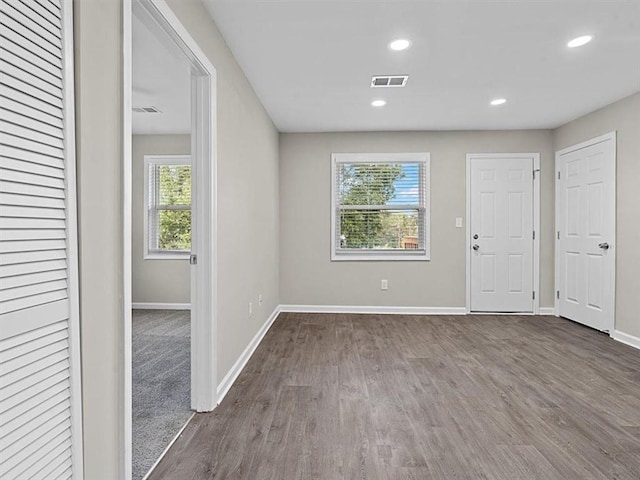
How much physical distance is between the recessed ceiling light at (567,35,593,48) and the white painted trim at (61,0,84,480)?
307 centimetres

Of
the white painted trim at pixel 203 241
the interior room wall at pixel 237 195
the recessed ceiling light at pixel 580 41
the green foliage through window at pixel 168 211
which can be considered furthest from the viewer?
the green foliage through window at pixel 168 211

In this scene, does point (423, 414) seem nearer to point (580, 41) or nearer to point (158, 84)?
point (580, 41)

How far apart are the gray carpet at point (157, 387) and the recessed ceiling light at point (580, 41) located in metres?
3.57

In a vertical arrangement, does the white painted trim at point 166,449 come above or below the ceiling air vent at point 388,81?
below

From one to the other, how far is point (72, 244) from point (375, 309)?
448 centimetres

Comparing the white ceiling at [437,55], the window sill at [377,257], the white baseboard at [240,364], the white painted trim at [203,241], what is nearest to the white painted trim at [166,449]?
the white painted trim at [203,241]

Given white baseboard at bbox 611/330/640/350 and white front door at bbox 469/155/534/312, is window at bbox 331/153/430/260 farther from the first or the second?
white baseboard at bbox 611/330/640/350

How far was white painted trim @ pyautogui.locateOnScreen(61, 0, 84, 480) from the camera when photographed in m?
1.12

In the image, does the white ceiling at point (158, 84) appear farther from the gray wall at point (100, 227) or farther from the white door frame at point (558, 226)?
the white door frame at point (558, 226)

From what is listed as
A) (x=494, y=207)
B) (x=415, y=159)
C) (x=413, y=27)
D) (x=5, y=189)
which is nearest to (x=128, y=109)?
(x=5, y=189)


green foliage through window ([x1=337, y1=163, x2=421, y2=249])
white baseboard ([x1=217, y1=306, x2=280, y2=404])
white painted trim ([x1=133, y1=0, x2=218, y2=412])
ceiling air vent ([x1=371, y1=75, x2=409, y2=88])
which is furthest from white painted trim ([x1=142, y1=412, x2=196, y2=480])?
green foliage through window ([x1=337, y1=163, x2=421, y2=249])

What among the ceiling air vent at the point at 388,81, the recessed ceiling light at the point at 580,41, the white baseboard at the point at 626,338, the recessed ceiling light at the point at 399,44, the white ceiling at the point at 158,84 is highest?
the white ceiling at the point at 158,84

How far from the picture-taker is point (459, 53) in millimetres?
2977

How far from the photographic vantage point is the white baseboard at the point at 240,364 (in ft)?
8.55
